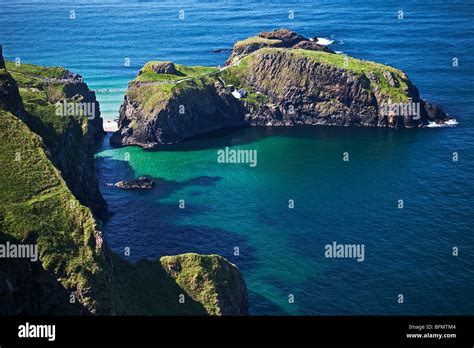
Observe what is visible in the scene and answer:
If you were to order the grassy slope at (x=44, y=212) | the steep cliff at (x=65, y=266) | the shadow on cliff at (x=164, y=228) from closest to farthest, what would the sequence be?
1. the steep cliff at (x=65, y=266)
2. the grassy slope at (x=44, y=212)
3. the shadow on cliff at (x=164, y=228)

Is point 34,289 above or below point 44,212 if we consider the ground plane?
below

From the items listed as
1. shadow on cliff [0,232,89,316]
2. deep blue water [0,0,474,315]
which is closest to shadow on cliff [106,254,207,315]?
shadow on cliff [0,232,89,316]

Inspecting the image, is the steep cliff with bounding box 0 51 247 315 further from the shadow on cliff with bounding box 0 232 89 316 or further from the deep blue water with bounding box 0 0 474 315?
the deep blue water with bounding box 0 0 474 315

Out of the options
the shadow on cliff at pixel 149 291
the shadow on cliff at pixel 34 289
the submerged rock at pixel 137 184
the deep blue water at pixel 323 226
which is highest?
the shadow on cliff at pixel 34 289

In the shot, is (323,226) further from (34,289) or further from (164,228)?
(34,289)

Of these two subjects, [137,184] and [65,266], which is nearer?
[65,266]

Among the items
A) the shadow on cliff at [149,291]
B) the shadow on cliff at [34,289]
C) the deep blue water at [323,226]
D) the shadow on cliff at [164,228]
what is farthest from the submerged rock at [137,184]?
the shadow on cliff at [34,289]

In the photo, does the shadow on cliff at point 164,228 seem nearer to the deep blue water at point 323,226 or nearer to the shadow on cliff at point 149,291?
the deep blue water at point 323,226

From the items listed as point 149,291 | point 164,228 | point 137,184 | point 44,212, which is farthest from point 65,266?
point 137,184

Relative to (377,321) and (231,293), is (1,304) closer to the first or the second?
(231,293)

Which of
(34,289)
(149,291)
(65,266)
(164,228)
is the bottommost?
(164,228)

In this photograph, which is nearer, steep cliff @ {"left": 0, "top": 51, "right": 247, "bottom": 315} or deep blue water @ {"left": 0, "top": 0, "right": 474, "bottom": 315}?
steep cliff @ {"left": 0, "top": 51, "right": 247, "bottom": 315}

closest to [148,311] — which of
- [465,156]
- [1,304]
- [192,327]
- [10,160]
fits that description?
[1,304]
